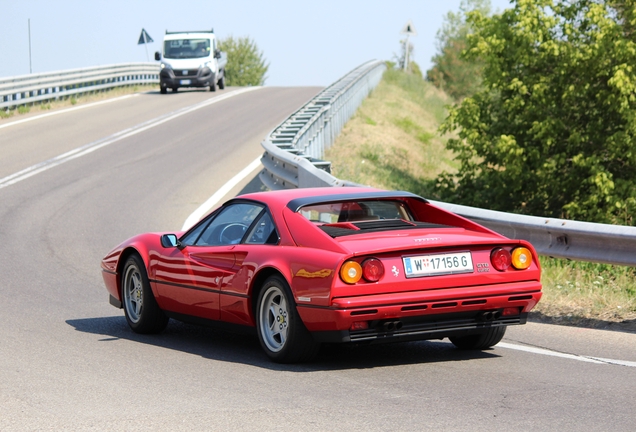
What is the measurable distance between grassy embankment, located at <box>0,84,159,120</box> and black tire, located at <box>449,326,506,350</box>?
2450cm

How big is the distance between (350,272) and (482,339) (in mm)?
1343

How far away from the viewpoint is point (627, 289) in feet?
31.3

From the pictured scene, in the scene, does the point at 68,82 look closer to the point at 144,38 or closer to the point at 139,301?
the point at 144,38

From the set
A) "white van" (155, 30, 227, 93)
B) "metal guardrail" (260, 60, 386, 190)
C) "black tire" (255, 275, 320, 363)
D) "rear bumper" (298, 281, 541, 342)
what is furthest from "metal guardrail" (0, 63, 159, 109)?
"rear bumper" (298, 281, 541, 342)

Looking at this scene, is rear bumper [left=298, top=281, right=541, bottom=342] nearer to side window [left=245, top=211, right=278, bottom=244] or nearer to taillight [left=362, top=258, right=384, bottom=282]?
taillight [left=362, top=258, right=384, bottom=282]

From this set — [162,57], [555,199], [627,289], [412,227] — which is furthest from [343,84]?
[412,227]

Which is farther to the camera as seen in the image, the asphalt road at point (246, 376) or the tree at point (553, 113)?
the tree at point (553, 113)

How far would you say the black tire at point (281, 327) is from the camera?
658cm

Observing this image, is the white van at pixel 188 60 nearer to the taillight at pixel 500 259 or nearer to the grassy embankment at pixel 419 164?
the grassy embankment at pixel 419 164

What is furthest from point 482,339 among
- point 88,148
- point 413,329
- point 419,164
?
point 419,164

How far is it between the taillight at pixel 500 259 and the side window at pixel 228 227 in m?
1.70

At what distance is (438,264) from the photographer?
6527 mm

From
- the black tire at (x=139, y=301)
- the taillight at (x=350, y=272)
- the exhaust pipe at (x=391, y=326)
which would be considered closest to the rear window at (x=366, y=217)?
the taillight at (x=350, y=272)

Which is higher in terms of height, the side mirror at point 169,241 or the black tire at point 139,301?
the side mirror at point 169,241
